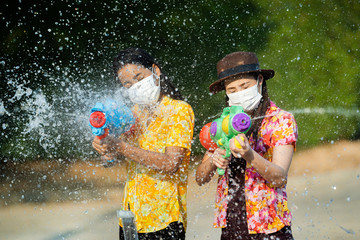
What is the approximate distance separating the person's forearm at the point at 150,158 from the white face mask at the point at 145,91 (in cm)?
37

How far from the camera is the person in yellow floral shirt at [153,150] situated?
2.74 metres

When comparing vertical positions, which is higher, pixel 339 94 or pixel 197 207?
pixel 339 94

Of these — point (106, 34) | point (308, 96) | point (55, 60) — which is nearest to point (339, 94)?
point (308, 96)

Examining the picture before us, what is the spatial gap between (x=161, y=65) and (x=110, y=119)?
404 cm

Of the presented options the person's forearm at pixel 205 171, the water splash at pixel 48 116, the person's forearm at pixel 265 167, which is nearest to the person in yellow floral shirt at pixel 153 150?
the person's forearm at pixel 205 171

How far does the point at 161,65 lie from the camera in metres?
6.78

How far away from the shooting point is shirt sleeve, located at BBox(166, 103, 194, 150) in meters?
2.80

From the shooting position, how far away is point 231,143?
2.42m

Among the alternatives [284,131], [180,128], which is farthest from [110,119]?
[284,131]

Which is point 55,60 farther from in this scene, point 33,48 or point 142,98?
point 142,98

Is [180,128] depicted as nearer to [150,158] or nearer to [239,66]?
[150,158]

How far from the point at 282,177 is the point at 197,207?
4213 mm

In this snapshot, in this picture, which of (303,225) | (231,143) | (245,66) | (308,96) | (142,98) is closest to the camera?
(231,143)

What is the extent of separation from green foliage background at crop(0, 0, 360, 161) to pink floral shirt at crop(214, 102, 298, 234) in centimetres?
332
